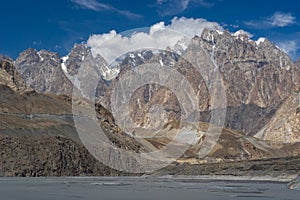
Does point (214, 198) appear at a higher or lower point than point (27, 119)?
lower

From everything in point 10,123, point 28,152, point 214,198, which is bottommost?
point 214,198

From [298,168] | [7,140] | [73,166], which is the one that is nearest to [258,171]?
[298,168]

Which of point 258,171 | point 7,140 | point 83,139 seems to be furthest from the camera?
point 83,139

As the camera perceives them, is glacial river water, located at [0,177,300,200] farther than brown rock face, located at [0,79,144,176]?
No

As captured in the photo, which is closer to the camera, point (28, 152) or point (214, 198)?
point (214, 198)

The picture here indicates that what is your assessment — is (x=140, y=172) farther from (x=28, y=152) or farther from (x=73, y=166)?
(x=28, y=152)

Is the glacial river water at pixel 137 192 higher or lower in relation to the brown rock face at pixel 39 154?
lower

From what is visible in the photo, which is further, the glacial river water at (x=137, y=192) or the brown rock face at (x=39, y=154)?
the brown rock face at (x=39, y=154)

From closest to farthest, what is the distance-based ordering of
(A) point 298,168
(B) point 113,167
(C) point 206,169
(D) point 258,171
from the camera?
(A) point 298,168, (D) point 258,171, (C) point 206,169, (B) point 113,167

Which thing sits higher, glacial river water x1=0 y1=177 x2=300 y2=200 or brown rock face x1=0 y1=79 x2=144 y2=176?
brown rock face x1=0 y1=79 x2=144 y2=176

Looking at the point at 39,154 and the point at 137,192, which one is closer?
the point at 137,192

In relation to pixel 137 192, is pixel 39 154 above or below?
above
